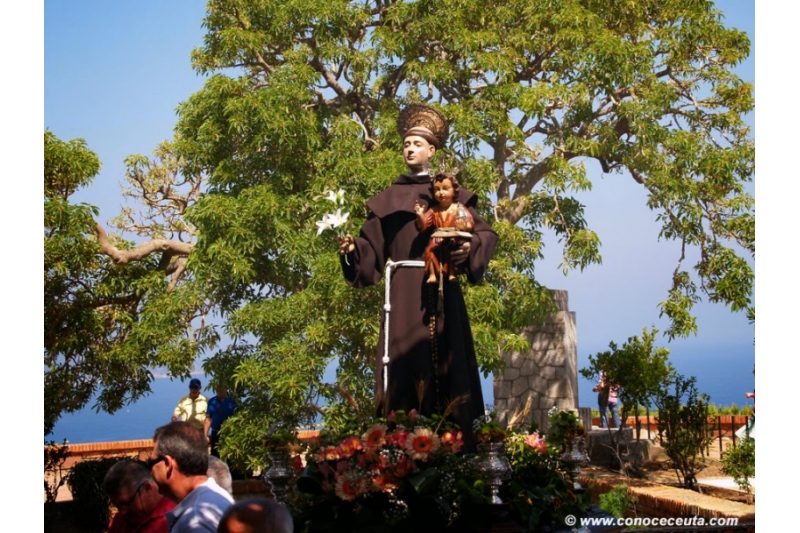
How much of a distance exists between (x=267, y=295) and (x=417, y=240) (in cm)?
469

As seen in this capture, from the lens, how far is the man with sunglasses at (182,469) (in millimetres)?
2938

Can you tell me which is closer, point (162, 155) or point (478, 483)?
point (478, 483)

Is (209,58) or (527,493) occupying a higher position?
(209,58)

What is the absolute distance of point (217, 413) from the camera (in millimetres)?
9250

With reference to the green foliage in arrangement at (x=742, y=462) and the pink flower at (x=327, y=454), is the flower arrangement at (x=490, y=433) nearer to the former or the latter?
the pink flower at (x=327, y=454)

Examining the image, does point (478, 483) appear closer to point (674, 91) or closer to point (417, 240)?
point (417, 240)

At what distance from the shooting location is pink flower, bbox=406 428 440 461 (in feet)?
12.0

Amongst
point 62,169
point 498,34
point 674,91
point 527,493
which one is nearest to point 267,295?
point 62,169

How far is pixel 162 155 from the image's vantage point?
33.4 feet

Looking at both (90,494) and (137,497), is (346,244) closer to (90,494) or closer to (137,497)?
(137,497)

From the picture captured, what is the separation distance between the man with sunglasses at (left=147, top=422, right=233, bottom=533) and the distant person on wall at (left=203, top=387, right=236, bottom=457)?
6197 mm

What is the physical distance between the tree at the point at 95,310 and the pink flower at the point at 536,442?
5313 mm

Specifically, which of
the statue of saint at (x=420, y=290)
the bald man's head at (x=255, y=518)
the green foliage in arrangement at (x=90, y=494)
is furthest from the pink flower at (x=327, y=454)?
the green foliage in arrangement at (x=90, y=494)

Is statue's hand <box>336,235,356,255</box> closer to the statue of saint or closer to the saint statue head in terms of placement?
the statue of saint
